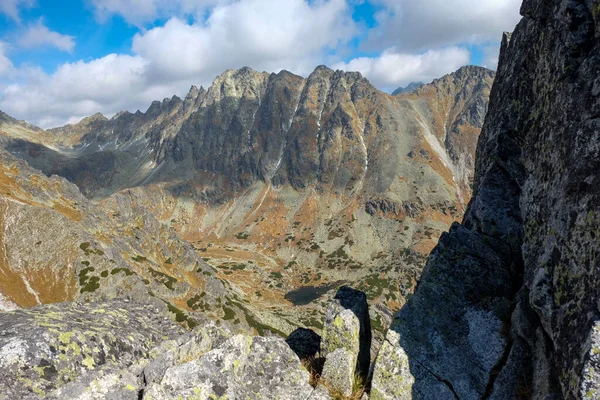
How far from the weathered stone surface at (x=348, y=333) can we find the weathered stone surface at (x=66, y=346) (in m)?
6.48

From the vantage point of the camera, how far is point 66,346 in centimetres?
1100

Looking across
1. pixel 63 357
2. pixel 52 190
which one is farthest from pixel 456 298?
pixel 52 190

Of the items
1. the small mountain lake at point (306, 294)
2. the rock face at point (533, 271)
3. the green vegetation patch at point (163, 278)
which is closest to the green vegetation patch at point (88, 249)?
the green vegetation patch at point (163, 278)

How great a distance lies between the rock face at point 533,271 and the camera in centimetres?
831

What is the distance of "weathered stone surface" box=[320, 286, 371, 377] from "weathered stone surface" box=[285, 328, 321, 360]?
2621 mm

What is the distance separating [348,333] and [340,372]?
1394 millimetres

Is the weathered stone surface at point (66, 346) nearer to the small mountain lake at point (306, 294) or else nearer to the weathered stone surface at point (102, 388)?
the weathered stone surface at point (102, 388)

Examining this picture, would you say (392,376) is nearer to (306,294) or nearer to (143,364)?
(143,364)

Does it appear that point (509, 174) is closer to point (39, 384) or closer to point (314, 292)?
point (39, 384)

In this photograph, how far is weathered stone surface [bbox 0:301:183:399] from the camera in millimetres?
9711

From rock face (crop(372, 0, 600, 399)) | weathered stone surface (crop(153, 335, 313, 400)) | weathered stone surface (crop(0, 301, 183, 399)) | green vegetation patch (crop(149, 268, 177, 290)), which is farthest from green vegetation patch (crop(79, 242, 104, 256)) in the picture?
rock face (crop(372, 0, 600, 399))

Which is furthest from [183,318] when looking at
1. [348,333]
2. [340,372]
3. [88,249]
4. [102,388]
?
[340,372]

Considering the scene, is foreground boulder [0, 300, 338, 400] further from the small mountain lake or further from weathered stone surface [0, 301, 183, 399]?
the small mountain lake

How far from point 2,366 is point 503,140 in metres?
20.5
